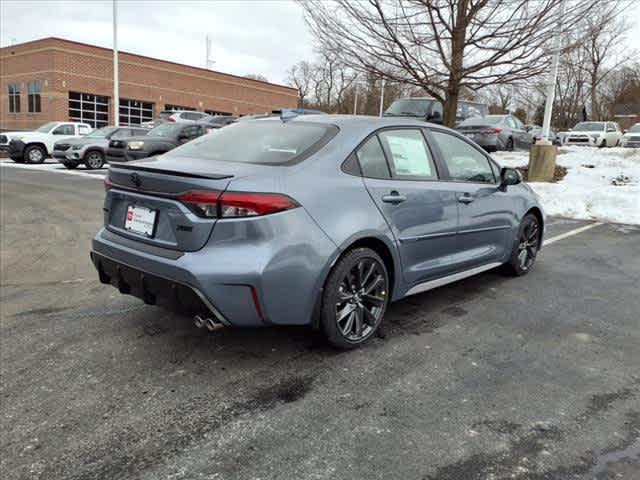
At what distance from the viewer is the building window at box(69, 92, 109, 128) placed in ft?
120

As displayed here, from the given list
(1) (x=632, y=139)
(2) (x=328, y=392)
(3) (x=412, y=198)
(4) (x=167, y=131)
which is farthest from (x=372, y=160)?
(1) (x=632, y=139)

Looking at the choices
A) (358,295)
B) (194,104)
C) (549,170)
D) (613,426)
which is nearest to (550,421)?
(613,426)

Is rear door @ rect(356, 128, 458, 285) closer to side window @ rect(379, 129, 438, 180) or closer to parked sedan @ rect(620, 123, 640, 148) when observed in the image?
side window @ rect(379, 129, 438, 180)

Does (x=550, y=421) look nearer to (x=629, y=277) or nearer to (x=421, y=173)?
(x=421, y=173)

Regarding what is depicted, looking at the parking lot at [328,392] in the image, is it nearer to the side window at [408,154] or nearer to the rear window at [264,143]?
the side window at [408,154]

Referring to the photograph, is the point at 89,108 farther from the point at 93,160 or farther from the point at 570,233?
the point at 570,233

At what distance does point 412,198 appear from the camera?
12.8 ft

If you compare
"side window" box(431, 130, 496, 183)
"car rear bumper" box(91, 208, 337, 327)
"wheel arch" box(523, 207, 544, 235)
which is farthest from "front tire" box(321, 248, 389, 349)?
"wheel arch" box(523, 207, 544, 235)

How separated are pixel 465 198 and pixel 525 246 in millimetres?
1548

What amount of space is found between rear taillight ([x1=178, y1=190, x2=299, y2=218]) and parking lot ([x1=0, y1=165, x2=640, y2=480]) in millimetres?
1013

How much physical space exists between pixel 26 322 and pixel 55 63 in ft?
119

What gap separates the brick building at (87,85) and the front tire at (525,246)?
3647 cm

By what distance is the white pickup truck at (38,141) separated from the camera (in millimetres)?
19766

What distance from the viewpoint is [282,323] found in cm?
319
